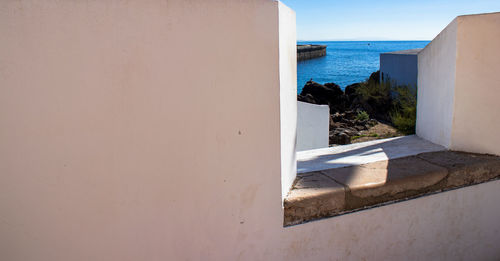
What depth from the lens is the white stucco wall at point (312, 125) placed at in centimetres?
614

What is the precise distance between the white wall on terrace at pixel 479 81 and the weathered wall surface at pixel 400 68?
478 inches

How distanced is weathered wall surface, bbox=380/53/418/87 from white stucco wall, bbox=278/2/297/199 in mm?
12927

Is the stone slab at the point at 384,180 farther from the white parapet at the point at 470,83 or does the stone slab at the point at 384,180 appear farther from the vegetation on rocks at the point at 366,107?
the vegetation on rocks at the point at 366,107

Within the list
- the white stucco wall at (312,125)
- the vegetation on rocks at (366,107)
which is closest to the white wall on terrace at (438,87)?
the vegetation on rocks at (366,107)

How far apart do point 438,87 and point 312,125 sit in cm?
362

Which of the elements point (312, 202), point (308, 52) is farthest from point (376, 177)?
point (308, 52)

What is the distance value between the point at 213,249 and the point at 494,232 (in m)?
1.84

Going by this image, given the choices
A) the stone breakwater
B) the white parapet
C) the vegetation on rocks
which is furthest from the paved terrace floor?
the stone breakwater

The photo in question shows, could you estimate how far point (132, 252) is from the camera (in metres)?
1.59

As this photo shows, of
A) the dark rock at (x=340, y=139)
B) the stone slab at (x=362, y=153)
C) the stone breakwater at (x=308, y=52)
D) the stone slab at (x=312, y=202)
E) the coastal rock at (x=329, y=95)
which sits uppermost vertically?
the stone breakwater at (x=308, y=52)

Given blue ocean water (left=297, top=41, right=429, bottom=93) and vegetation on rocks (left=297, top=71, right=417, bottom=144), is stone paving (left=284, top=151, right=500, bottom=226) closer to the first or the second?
vegetation on rocks (left=297, top=71, right=417, bottom=144)

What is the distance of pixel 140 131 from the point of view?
150 centimetres

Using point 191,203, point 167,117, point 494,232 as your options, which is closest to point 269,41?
point 167,117

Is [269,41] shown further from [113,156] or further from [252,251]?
[252,251]
